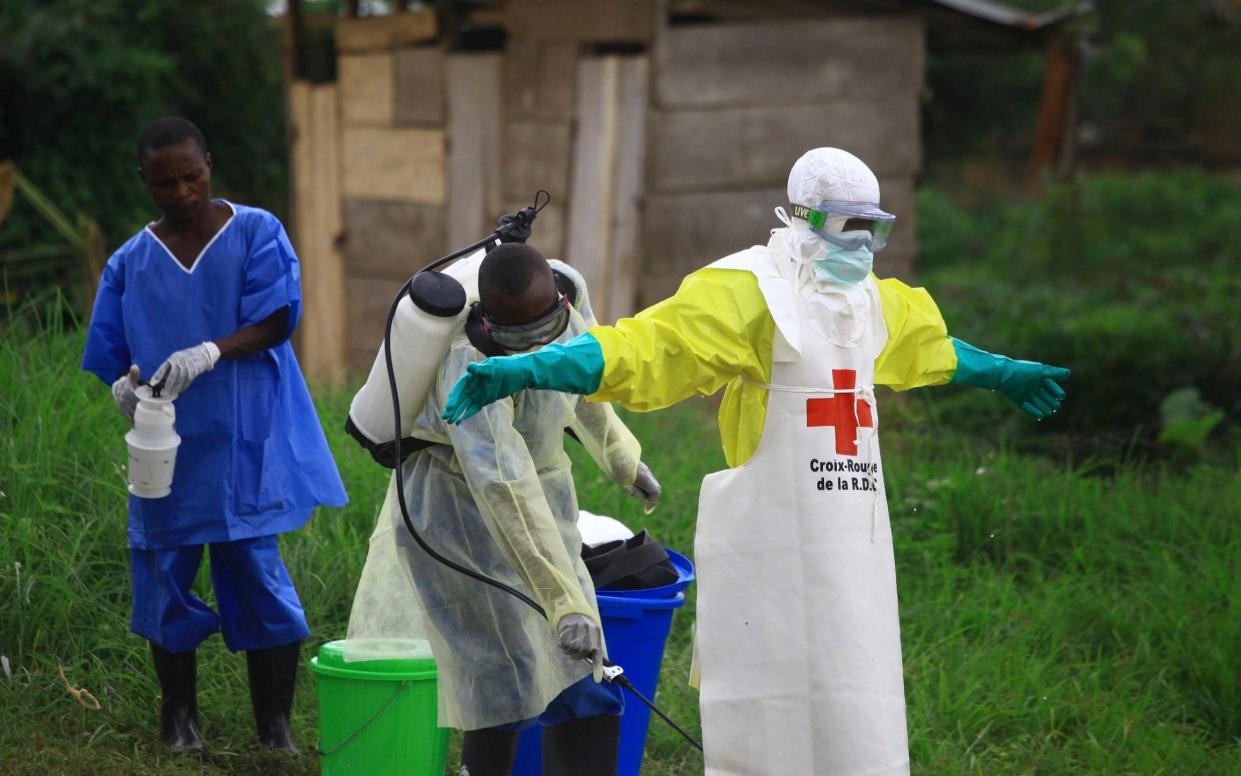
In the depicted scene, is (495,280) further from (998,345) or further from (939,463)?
(998,345)

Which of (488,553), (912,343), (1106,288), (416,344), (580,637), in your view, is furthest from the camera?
(1106,288)

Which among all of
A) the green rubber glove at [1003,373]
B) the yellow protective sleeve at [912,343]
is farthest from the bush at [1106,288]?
the yellow protective sleeve at [912,343]

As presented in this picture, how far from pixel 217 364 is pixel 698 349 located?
1.47 meters

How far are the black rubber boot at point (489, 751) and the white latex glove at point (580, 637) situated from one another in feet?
1.33

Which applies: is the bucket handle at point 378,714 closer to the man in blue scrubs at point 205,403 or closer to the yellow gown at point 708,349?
the man in blue scrubs at point 205,403

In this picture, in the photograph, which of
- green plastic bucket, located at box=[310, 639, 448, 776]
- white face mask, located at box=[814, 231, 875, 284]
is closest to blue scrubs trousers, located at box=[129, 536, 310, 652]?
green plastic bucket, located at box=[310, 639, 448, 776]

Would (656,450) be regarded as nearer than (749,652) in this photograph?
No

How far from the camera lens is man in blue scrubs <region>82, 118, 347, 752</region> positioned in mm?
3939

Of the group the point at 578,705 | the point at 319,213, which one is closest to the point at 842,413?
the point at 578,705

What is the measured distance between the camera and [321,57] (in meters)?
9.80

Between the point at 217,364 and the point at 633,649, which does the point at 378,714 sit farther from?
the point at 217,364

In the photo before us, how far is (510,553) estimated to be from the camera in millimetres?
3223

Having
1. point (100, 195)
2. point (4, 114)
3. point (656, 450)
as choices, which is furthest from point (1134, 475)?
point (4, 114)

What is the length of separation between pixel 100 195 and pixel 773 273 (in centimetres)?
819
